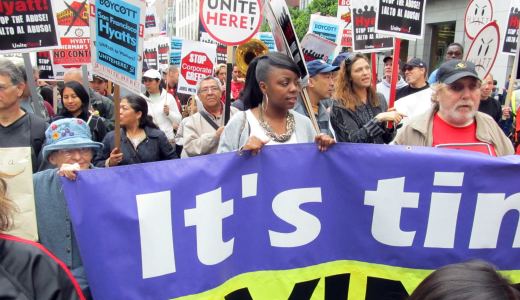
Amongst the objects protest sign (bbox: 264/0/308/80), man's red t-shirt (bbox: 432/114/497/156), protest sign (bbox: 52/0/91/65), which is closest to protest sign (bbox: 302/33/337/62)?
protest sign (bbox: 264/0/308/80)

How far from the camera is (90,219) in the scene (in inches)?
88.8

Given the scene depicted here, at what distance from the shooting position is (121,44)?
3594 mm

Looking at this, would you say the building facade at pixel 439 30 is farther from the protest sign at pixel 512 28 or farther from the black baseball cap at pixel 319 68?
the black baseball cap at pixel 319 68

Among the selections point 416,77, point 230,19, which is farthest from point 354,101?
point 416,77

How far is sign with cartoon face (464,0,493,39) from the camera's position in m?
5.91

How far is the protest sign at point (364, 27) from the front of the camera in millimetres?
6059

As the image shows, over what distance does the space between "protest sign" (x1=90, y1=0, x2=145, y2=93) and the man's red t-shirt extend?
78.3 inches

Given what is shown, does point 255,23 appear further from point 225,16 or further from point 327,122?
point 327,122

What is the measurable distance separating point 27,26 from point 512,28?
6.53 m

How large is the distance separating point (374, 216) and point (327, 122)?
1.49 meters

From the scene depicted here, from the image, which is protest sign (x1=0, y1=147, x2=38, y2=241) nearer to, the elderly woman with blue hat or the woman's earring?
the elderly woman with blue hat

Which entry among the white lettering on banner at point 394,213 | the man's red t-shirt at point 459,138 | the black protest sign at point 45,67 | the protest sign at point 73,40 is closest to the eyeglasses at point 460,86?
the man's red t-shirt at point 459,138

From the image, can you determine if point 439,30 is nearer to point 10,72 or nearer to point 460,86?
point 460,86

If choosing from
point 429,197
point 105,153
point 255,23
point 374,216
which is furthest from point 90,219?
point 255,23
